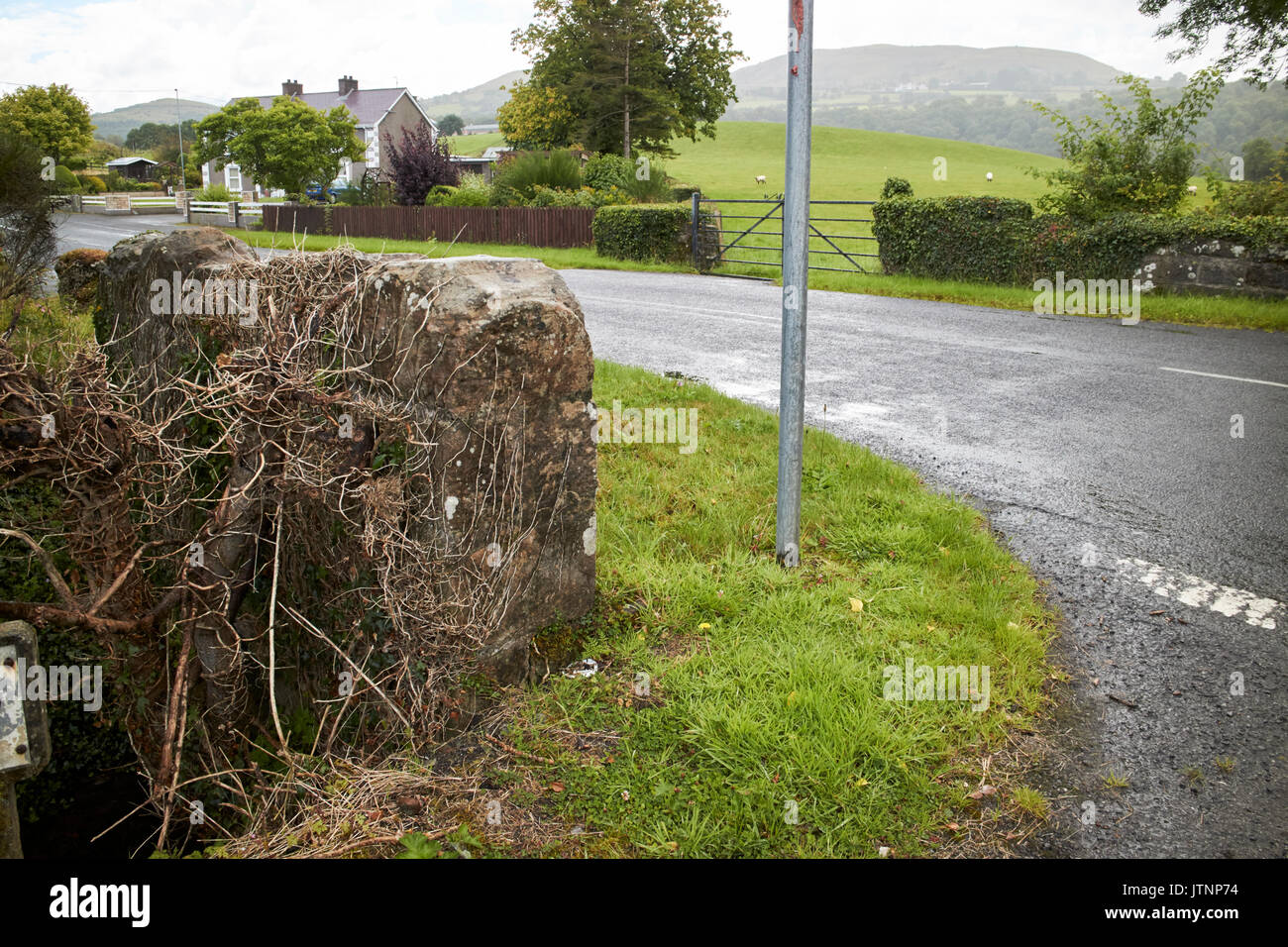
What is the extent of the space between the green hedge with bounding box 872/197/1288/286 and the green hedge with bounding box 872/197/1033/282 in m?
0.02

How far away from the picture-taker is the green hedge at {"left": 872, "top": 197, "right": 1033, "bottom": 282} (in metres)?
14.8

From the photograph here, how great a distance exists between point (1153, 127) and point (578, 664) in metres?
16.1

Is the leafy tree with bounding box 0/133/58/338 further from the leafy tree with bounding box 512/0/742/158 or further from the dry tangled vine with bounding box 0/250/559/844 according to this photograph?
the leafy tree with bounding box 512/0/742/158

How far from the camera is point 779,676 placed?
3.79 metres

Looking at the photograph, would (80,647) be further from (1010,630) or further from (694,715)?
(1010,630)

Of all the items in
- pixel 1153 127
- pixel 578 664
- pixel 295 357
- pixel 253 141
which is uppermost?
pixel 253 141

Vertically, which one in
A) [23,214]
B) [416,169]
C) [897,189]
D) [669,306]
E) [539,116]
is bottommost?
[669,306]

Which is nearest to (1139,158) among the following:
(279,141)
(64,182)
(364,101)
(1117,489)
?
(1117,489)

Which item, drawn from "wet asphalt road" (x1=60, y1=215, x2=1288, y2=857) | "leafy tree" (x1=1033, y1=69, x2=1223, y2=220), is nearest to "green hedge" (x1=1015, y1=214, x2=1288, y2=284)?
"leafy tree" (x1=1033, y1=69, x2=1223, y2=220)

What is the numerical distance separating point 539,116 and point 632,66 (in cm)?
436

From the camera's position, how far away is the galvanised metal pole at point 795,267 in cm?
427

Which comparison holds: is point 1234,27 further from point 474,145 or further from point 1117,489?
point 474,145

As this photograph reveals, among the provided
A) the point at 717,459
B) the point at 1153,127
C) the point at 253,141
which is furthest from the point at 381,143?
the point at 717,459

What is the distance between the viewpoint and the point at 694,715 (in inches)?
140
